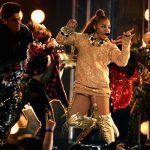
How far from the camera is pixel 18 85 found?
282 inches

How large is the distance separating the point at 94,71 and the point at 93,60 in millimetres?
138

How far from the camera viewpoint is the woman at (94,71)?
7.57 meters

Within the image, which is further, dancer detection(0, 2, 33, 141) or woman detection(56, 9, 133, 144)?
woman detection(56, 9, 133, 144)

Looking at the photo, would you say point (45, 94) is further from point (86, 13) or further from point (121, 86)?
point (86, 13)

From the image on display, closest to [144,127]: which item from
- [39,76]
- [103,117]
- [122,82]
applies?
[122,82]

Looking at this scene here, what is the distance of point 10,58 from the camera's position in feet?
22.8

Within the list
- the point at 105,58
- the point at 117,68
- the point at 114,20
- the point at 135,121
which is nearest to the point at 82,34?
the point at 105,58

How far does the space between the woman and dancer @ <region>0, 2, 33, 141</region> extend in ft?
2.48

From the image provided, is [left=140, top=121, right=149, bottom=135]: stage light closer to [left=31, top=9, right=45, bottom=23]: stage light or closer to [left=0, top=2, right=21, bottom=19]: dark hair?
[left=31, top=9, right=45, bottom=23]: stage light

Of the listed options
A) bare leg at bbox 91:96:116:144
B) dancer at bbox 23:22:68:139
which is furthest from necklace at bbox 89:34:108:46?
bare leg at bbox 91:96:116:144

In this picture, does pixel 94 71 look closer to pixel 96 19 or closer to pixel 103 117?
pixel 103 117

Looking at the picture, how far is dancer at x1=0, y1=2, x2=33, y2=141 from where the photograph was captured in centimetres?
693

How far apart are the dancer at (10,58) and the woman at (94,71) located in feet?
2.48

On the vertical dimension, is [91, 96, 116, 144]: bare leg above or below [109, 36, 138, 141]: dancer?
below
